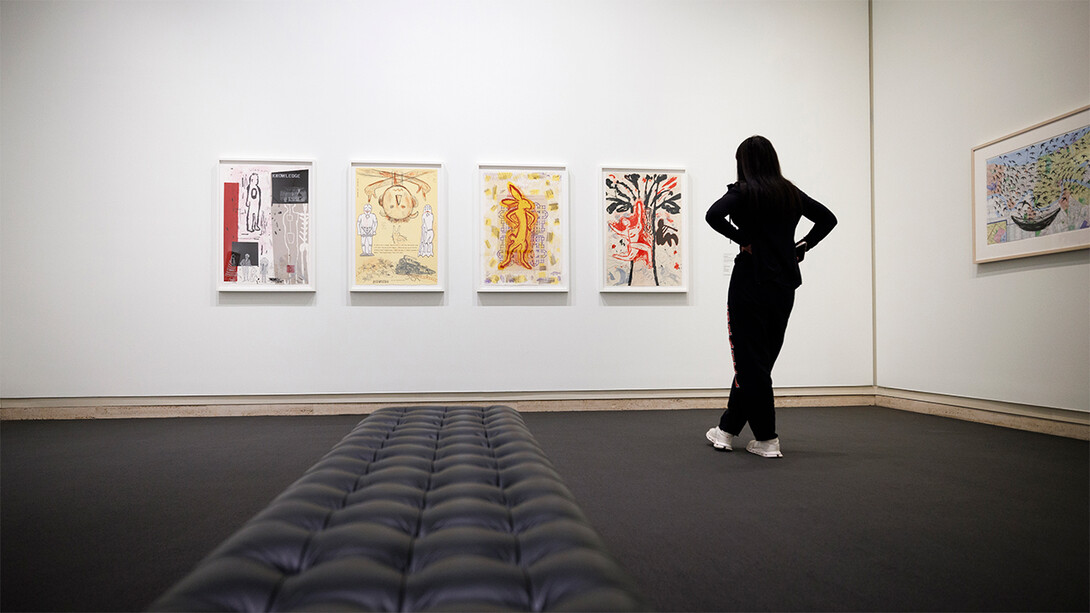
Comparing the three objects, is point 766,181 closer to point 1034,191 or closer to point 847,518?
point 847,518

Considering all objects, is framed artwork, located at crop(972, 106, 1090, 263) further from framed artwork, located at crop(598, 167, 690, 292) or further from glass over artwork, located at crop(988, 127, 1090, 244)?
framed artwork, located at crop(598, 167, 690, 292)

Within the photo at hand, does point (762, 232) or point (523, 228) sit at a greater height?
point (523, 228)

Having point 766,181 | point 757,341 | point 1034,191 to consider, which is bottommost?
point 757,341

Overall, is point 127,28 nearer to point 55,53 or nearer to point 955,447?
point 55,53

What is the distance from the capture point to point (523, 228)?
214 inches

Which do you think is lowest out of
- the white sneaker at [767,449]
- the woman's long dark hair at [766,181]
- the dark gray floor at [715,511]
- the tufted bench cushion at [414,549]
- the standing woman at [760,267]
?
the dark gray floor at [715,511]

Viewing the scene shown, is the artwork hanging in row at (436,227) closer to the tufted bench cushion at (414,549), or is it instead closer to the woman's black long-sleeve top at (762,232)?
the woman's black long-sleeve top at (762,232)

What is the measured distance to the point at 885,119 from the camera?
18.6 ft

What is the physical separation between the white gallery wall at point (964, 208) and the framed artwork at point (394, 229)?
4223 mm

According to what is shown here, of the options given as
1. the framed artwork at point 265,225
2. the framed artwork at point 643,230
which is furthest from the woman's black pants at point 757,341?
the framed artwork at point 265,225

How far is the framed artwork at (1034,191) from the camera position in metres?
3.95

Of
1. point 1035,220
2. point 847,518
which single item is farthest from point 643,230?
point 847,518

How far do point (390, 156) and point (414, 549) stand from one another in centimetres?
472

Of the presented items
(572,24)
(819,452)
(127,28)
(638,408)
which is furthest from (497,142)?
(819,452)
